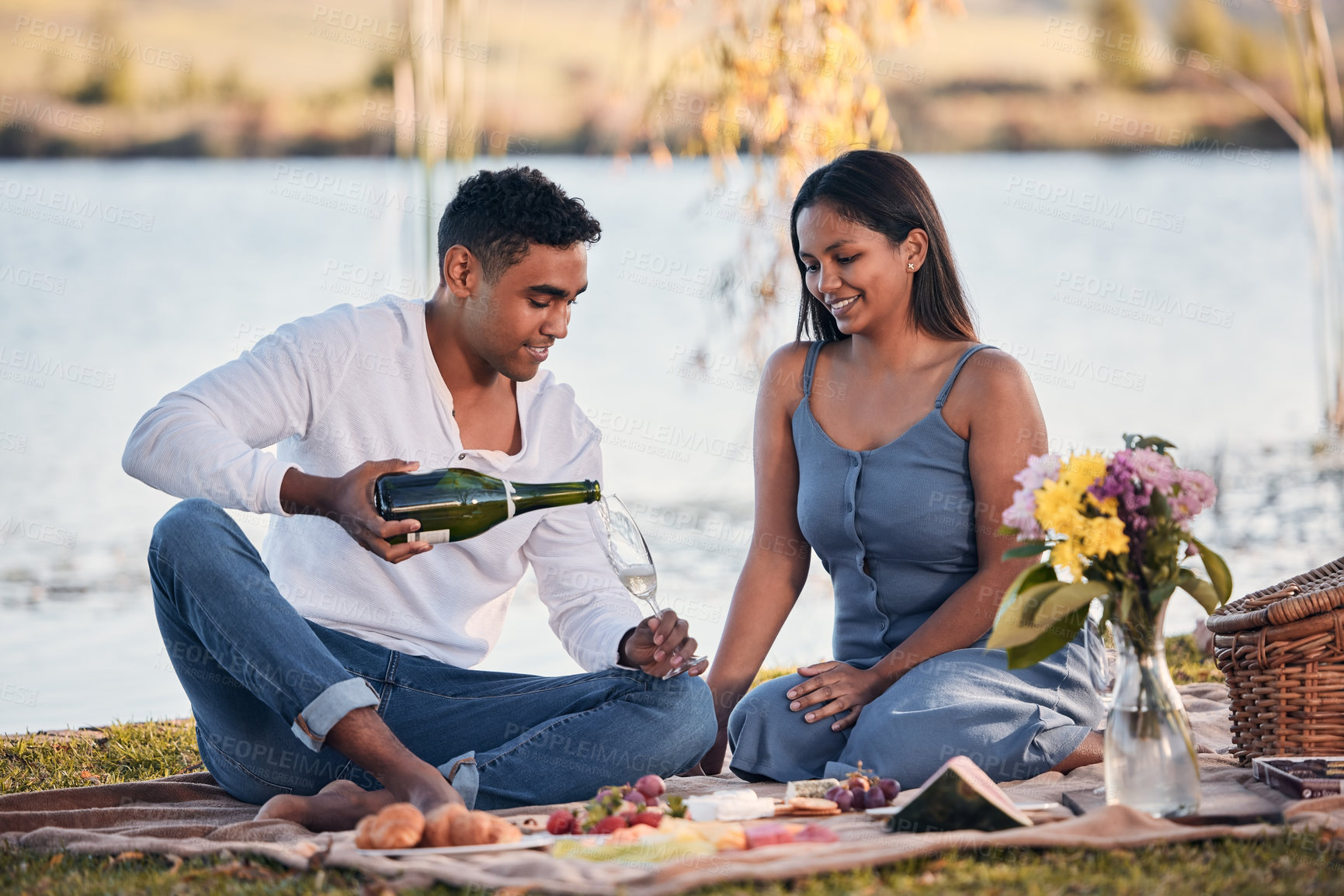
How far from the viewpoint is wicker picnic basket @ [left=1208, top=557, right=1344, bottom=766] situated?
9.07 feet

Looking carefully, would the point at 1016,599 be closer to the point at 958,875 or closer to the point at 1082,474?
the point at 1082,474

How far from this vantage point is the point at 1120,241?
1842 centimetres

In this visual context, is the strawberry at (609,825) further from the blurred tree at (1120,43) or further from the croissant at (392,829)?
the blurred tree at (1120,43)

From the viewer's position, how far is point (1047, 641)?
2.35 m

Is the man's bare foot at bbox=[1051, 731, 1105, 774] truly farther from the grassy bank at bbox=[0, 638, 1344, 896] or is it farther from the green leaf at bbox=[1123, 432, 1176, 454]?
the green leaf at bbox=[1123, 432, 1176, 454]

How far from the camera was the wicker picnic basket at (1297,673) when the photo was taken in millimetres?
2764

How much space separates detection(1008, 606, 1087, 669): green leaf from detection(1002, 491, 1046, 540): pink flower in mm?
149

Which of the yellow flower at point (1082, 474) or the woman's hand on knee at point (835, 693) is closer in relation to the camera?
the yellow flower at point (1082, 474)

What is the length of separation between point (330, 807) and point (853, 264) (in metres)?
1.59

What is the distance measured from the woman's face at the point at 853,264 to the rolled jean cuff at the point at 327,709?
137 cm

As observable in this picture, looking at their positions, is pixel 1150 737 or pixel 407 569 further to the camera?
pixel 407 569

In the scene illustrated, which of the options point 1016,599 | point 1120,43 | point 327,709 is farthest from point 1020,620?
point 1120,43

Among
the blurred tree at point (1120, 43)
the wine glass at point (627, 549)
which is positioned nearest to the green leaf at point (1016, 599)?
the wine glass at point (627, 549)

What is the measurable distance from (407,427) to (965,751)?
1358mm
